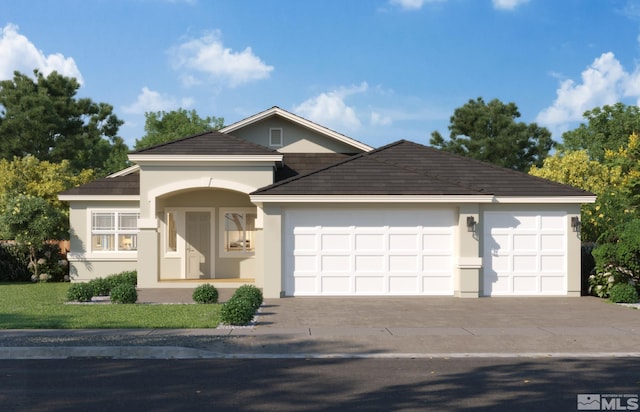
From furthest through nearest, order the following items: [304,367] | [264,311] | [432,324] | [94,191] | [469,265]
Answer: [94,191], [469,265], [264,311], [432,324], [304,367]

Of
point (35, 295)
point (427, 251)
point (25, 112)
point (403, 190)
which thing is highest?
point (25, 112)

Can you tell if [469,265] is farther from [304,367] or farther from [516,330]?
[304,367]

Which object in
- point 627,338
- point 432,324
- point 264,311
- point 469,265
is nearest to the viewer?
point 627,338

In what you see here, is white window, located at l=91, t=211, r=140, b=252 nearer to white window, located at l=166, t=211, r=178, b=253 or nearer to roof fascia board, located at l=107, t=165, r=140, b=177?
white window, located at l=166, t=211, r=178, b=253

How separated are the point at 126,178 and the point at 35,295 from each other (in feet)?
21.2

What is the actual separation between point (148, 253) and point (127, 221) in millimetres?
3328

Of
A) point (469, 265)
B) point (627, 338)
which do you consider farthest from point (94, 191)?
point (627, 338)

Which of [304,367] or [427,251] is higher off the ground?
[427,251]

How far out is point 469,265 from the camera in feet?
62.7

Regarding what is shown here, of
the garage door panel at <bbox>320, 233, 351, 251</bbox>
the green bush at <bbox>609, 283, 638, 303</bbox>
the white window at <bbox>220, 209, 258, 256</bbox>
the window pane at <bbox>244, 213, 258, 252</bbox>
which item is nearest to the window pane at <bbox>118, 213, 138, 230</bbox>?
the white window at <bbox>220, 209, 258, 256</bbox>

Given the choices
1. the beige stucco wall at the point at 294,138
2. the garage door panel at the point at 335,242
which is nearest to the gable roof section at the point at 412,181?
the garage door panel at the point at 335,242

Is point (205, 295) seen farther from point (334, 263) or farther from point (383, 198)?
point (383, 198)

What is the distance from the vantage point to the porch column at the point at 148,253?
21.6m

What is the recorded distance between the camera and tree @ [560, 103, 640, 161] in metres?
51.9
